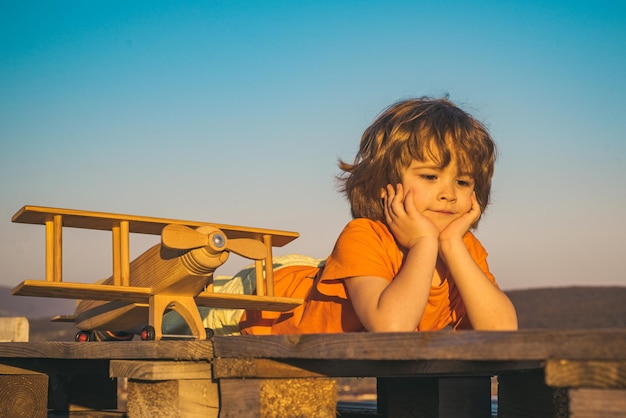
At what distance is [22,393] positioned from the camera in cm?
439

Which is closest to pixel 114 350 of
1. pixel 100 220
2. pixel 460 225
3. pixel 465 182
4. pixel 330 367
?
pixel 330 367

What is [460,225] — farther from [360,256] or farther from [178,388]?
[178,388]

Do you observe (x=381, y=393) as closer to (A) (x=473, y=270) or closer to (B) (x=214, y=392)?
(A) (x=473, y=270)

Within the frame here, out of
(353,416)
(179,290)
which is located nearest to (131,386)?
(179,290)

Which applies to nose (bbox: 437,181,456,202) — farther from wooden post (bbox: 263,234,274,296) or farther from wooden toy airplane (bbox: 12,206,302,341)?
wooden post (bbox: 263,234,274,296)

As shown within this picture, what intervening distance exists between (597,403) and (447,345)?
45cm

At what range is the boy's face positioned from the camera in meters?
4.31

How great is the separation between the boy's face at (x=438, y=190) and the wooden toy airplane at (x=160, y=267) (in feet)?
3.24

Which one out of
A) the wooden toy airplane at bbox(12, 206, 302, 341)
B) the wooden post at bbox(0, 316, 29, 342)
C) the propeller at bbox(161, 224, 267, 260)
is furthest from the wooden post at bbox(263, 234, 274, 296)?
the wooden post at bbox(0, 316, 29, 342)

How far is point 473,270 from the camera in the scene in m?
4.13

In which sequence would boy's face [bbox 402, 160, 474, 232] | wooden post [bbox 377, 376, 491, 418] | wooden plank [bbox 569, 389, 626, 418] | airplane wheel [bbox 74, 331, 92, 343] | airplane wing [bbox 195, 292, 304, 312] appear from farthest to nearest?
airplane wheel [bbox 74, 331, 92, 343] → airplane wing [bbox 195, 292, 304, 312] → boy's face [bbox 402, 160, 474, 232] → wooden post [bbox 377, 376, 491, 418] → wooden plank [bbox 569, 389, 626, 418]

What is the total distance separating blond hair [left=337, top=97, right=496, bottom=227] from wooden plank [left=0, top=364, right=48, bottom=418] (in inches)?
76.4

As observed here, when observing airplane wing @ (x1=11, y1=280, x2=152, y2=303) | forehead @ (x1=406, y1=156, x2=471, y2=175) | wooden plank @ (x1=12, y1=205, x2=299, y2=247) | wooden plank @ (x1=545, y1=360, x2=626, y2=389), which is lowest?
wooden plank @ (x1=545, y1=360, x2=626, y2=389)

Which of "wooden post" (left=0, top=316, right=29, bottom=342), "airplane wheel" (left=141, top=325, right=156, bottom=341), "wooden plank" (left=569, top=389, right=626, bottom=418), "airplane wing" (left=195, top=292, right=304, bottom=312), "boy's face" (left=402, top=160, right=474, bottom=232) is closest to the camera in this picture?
"wooden plank" (left=569, top=389, right=626, bottom=418)
